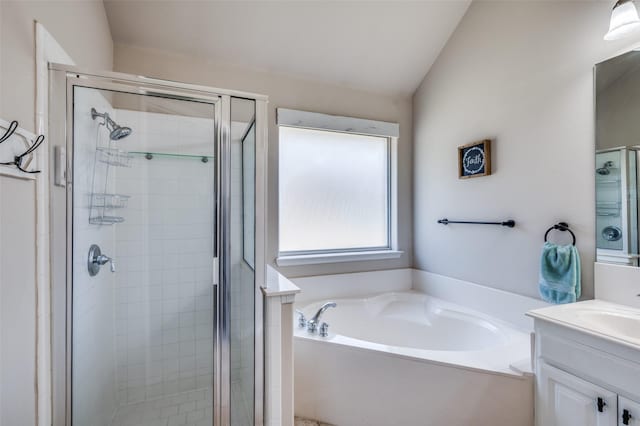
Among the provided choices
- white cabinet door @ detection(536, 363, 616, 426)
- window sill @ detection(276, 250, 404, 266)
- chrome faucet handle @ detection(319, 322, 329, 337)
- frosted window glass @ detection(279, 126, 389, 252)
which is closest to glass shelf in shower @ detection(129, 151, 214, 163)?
frosted window glass @ detection(279, 126, 389, 252)

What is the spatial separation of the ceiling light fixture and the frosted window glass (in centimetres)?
169

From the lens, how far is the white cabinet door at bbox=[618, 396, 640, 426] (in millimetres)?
1086

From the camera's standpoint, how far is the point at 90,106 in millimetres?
1399

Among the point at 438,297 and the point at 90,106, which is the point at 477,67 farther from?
the point at 90,106

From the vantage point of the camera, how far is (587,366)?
4.07 ft

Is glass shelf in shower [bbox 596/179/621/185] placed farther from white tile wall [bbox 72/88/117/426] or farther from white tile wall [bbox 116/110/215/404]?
white tile wall [bbox 72/88/117/426]

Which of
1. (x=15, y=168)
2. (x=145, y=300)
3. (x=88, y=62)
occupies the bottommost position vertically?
(x=145, y=300)

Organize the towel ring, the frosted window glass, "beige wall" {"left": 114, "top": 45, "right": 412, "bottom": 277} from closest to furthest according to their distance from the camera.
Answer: the towel ring, "beige wall" {"left": 114, "top": 45, "right": 412, "bottom": 277}, the frosted window glass

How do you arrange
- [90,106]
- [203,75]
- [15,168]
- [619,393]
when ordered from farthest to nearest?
[203,75]
[90,106]
[619,393]
[15,168]

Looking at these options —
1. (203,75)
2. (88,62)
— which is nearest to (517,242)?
(203,75)

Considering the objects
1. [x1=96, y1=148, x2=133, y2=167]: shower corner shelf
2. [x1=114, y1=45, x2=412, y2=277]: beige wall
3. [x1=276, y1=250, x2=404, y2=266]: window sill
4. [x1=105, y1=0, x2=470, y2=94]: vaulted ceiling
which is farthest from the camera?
[x1=276, y1=250, x2=404, y2=266]: window sill

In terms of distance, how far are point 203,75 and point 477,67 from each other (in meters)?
2.10

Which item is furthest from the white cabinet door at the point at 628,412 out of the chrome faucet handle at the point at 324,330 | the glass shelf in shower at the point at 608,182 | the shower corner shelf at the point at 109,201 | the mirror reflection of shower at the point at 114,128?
the mirror reflection of shower at the point at 114,128

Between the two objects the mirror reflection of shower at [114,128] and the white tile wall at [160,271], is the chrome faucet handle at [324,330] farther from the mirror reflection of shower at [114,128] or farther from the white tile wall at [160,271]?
the mirror reflection of shower at [114,128]
